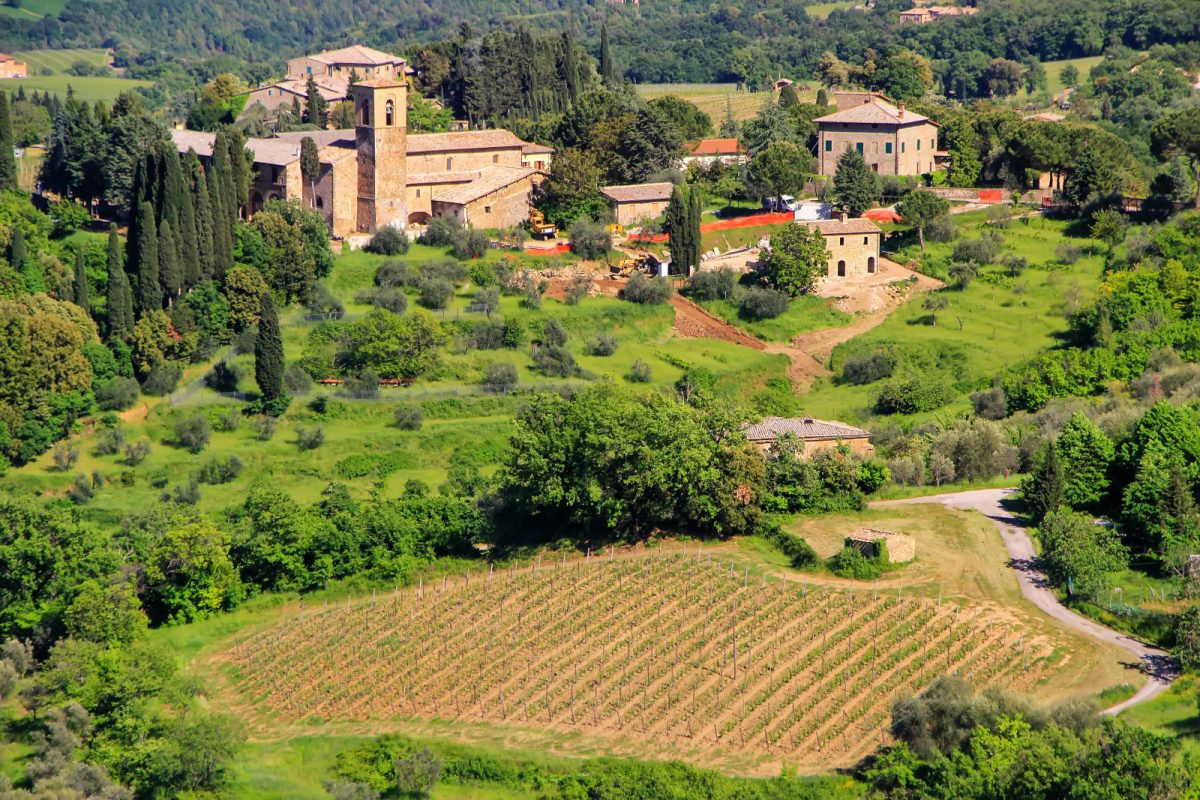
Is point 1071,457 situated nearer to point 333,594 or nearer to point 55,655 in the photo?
point 333,594

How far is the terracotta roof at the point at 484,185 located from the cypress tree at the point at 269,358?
62.9ft

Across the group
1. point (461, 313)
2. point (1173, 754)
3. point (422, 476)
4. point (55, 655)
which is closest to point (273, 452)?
point (422, 476)

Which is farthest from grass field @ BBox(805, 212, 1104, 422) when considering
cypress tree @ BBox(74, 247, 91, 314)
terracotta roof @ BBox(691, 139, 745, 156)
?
cypress tree @ BBox(74, 247, 91, 314)

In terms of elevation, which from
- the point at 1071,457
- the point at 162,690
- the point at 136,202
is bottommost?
the point at 162,690

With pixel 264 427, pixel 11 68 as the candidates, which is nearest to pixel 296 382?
pixel 264 427

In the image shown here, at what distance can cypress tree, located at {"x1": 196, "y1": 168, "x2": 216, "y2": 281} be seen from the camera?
7400 centimetres

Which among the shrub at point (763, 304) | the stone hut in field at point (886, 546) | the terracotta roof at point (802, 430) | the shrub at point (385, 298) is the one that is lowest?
the stone hut in field at point (886, 546)

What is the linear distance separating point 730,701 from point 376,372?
30130mm

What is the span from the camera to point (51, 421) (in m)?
65.9

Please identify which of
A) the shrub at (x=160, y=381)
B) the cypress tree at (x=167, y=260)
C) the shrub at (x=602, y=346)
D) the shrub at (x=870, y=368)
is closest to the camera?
the shrub at (x=160, y=381)

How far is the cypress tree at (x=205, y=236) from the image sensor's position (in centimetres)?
7400

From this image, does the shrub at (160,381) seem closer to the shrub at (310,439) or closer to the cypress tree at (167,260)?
the cypress tree at (167,260)

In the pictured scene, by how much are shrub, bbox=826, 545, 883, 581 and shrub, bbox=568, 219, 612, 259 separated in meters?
34.0

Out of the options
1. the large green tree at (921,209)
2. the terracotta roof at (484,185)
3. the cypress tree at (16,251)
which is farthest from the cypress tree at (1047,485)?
the cypress tree at (16,251)
